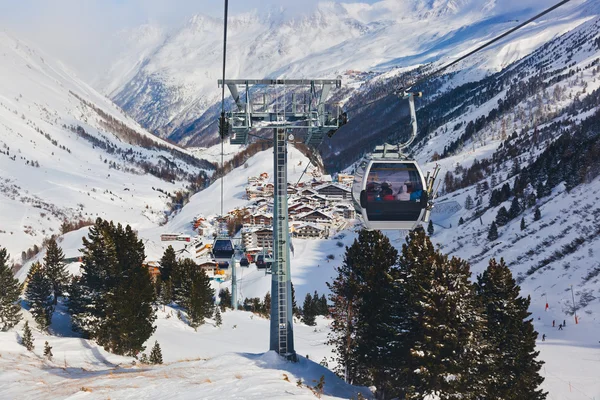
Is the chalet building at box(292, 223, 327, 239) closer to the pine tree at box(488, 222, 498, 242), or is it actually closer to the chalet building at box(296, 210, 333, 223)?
the chalet building at box(296, 210, 333, 223)

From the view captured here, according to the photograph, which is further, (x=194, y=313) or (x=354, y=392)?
(x=194, y=313)

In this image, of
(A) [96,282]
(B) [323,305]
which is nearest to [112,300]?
(A) [96,282]

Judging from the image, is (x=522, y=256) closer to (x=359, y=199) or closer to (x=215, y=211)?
(x=359, y=199)

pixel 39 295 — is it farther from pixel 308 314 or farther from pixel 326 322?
pixel 326 322

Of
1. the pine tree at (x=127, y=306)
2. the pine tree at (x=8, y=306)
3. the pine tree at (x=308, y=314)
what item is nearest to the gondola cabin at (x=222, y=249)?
the pine tree at (x=308, y=314)

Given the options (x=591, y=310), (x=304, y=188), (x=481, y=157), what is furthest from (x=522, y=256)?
(x=481, y=157)

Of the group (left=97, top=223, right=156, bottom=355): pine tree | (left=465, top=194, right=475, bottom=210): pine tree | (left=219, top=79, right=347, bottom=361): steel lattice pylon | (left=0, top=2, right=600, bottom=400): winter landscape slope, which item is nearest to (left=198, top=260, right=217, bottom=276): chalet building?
(left=0, top=2, right=600, bottom=400): winter landscape slope

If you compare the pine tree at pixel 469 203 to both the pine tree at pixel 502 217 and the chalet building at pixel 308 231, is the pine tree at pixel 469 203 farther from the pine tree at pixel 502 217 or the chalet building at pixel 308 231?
the chalet building at pixel 308 231
